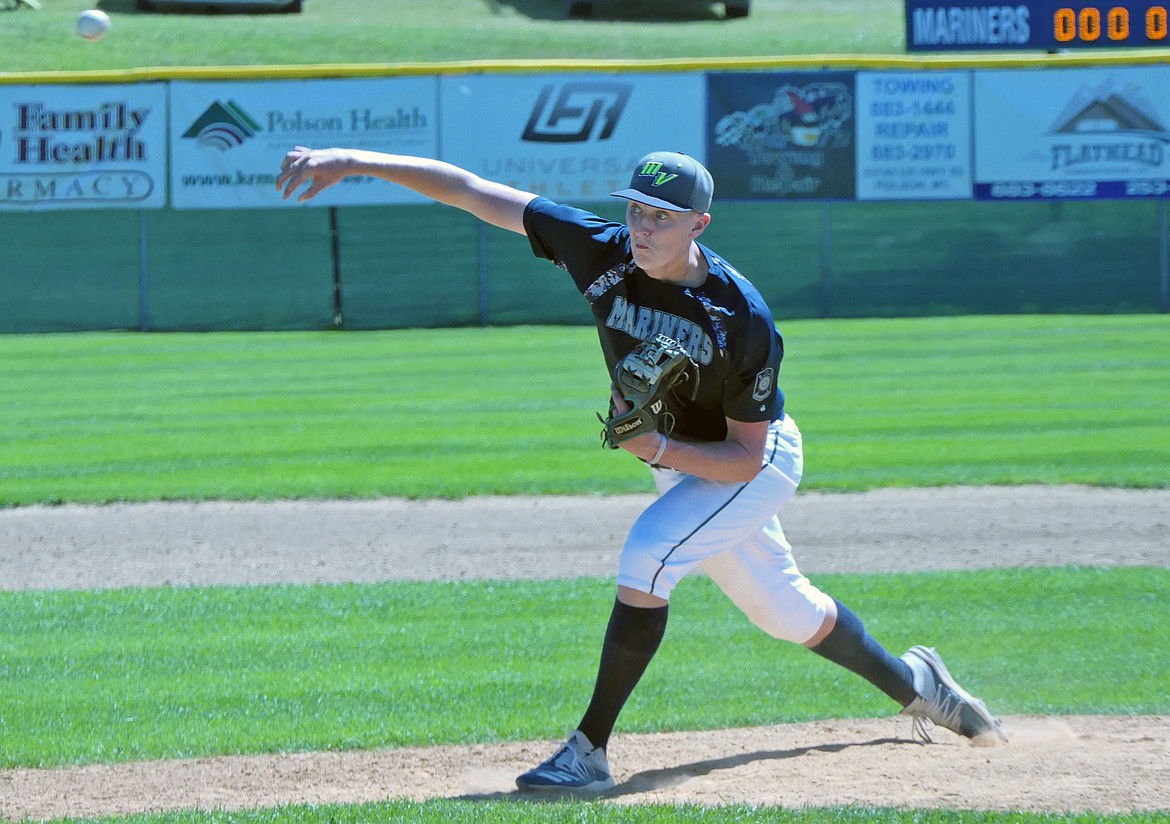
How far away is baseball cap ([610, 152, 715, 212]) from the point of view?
12.5 ft

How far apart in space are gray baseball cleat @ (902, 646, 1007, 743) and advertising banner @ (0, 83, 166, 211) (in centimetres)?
1606

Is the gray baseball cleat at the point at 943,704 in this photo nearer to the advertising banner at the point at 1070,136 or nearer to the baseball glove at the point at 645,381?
the baseball glove at the point at 645,381

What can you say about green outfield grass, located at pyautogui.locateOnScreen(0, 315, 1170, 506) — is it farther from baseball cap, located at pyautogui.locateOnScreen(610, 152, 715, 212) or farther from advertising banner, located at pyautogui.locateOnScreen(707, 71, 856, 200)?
baseball cap, located at pyautogui.locateOnScreen(610, 152, 715, 212)

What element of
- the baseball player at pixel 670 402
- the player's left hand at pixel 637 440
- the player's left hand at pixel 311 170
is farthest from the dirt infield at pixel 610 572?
the player's left hand at pixel 311 170

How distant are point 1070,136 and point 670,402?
16694mm

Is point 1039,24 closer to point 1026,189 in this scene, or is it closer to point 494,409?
point 1026,189

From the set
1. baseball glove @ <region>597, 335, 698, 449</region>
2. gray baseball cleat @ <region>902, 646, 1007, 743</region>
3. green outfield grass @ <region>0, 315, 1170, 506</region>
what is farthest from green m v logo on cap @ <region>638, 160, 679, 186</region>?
green outfield grass @ <region>0, 315, 1170, 506</region>

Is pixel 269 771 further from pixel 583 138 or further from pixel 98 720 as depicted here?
pixel 583 138

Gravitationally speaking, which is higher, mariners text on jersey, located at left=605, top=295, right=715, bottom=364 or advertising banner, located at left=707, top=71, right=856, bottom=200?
advertising banner, located at left=707, top=71, right=856, bottom=200

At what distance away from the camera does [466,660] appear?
5.84 m

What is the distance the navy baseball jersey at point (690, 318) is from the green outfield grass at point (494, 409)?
5.44 m

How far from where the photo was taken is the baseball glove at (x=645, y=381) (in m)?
3.79

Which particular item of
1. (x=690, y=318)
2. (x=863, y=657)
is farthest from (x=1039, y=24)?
(x=690, y=318)

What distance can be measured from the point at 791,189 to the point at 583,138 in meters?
2.92
